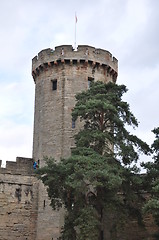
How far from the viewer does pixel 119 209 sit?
18.8m

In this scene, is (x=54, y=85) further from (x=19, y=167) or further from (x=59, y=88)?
(x=19, y=167)

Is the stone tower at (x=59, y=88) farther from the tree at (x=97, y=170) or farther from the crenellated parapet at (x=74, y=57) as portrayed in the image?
the tree at (x=97, y=170)

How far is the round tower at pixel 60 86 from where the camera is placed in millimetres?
26141

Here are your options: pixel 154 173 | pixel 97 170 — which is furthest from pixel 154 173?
pixel 97 170

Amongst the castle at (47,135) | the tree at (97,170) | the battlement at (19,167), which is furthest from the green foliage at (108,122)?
the battlement at (19,167)

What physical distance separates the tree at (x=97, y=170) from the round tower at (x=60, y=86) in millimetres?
4703

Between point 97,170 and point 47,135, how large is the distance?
928 cm

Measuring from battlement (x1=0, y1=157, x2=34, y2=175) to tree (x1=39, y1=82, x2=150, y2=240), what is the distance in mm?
6714

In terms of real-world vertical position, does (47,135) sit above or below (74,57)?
below

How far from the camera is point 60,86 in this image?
27188mm

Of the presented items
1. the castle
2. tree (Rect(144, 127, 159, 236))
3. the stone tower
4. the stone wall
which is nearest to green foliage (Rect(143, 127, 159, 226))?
tree (Rect(144, 127, 159, 236))

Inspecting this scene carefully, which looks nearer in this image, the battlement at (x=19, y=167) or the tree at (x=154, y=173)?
the tree at (x=154, y=173)

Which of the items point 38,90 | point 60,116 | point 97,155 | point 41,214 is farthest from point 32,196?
point 97,155

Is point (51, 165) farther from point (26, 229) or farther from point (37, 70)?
point (37, 70)
